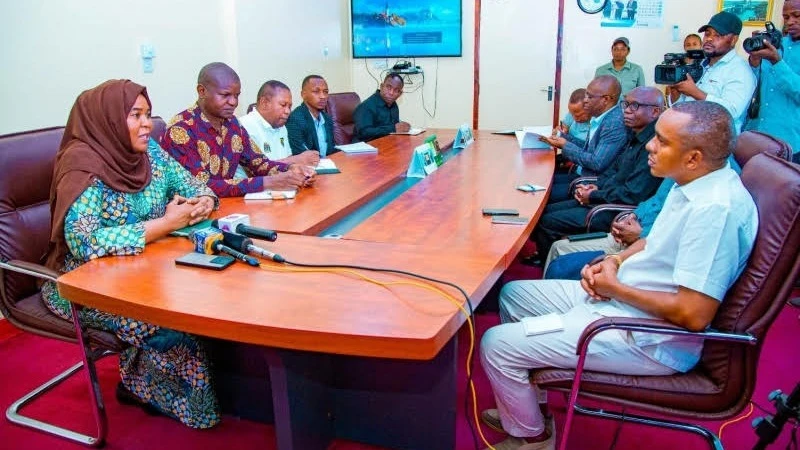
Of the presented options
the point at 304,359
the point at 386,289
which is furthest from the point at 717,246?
the point at 304,359

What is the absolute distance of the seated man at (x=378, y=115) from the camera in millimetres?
4699

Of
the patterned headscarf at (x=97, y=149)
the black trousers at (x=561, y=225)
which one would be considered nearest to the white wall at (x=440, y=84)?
the black trousers at (x=561, y=225)

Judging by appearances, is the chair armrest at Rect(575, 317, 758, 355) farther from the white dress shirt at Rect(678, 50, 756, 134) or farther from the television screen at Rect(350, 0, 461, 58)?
the television screen at Rect(350, 0, 461, 58)

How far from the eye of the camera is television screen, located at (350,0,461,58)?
6402 millimetres

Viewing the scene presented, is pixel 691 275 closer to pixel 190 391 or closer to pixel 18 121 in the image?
pixel 190 391

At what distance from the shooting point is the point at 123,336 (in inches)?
72.2

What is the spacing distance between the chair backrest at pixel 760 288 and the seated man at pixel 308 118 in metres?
2.84

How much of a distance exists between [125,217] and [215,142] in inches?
29.5

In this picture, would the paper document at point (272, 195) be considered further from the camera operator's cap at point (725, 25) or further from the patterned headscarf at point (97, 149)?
the camera operator's cap at point (725, 25)

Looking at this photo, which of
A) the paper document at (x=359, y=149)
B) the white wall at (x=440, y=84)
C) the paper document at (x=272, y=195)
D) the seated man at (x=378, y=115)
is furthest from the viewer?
the white wall at (x=440, y=84)

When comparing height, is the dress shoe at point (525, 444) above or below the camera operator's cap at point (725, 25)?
below

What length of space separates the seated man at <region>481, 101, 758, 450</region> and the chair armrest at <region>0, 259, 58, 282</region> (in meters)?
1.36

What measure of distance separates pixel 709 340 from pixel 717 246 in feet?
0.81

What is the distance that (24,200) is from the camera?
2082 mm
